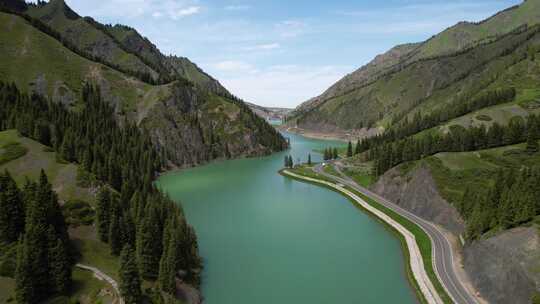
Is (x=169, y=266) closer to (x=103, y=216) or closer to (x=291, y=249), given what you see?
(x=103, y=216)

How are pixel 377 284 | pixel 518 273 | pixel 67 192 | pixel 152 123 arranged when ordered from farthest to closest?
pixel 152 123
pixel 67 192
pixel 377 284
pixel 518 273

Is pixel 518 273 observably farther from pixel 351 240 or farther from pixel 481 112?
pixel 481 112

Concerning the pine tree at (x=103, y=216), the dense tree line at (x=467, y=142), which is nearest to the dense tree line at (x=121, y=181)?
the pine tree at (x=103, y=216)

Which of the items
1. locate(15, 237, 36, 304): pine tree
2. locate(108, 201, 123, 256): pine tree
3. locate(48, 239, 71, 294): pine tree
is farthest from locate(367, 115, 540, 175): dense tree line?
locate(15, 237, 36, 304): pine tree

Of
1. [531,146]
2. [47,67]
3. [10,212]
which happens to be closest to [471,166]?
[531,146]

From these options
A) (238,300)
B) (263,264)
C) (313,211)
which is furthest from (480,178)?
(238,300)

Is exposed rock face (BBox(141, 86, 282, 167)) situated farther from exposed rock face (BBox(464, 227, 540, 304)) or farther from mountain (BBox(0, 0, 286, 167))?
exposed rock face (BBox(464, 227, 540, 304))
